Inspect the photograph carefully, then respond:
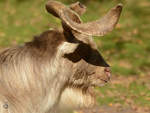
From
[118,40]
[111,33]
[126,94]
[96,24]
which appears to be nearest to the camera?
[96,24]

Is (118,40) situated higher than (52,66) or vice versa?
(52,66)

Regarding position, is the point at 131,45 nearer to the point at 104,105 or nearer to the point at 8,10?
the point at 104,105

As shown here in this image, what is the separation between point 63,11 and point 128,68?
8786mm

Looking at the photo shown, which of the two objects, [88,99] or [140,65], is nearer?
[88,99]

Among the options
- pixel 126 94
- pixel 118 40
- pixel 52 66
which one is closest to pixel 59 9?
pixel 52 66

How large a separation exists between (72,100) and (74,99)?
36 millimetres

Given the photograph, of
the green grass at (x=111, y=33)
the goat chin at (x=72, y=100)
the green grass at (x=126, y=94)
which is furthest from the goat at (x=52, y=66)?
the green grass at (x=111, y=33)

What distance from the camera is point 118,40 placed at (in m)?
16.2

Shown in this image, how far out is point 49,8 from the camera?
4.73 meters

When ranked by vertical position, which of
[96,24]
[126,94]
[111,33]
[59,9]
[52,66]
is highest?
[59,9]

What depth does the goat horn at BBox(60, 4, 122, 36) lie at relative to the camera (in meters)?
4.16

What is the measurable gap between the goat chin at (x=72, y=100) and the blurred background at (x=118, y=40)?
4.43 m

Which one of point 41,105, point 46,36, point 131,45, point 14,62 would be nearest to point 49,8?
point 46,36

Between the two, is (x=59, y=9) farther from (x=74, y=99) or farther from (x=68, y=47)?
(x=74, y=99)
